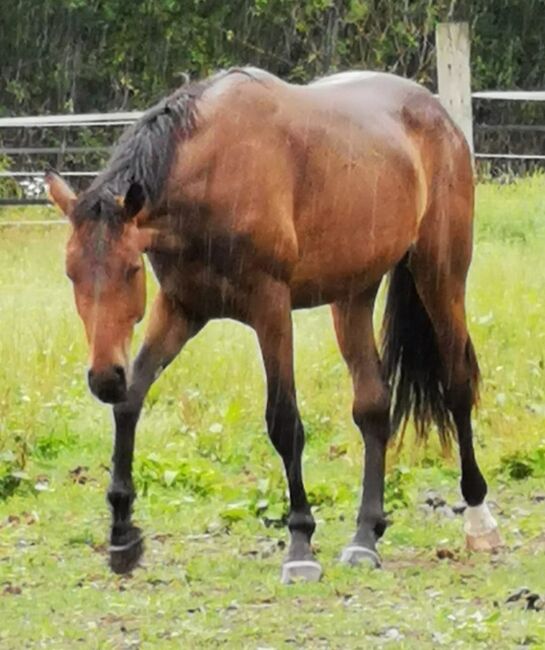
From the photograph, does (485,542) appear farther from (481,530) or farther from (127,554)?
(127,554)

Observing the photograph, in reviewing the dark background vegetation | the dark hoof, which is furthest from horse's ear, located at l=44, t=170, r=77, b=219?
the dark background vegetation

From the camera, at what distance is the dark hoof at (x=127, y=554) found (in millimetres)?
6512

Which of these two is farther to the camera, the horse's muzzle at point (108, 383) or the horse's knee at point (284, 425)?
the horse's knee at point (284, 425)

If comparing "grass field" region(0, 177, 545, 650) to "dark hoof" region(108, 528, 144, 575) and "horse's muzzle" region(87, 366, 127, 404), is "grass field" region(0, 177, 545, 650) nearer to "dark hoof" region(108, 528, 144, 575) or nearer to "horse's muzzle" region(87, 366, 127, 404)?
"dark hoof" region(108, 528, 144, 575)

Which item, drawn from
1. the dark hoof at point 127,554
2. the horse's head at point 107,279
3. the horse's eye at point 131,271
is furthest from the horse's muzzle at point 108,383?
the dark hoof at point 127,554

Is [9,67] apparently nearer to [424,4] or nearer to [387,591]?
[424,4]

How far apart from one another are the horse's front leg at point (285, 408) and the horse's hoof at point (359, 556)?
273 millimetres

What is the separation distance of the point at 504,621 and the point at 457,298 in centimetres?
221

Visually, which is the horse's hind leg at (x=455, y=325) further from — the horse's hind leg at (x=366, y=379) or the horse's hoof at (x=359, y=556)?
the horse's hoof at (x=359, y=556)

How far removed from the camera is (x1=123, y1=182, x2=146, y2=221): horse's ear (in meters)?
5.99

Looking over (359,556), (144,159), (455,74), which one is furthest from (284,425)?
(455,74)

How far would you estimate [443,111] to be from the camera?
757cm

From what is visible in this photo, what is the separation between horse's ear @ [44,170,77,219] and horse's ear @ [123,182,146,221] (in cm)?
20

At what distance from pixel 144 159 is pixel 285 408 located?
104cm
